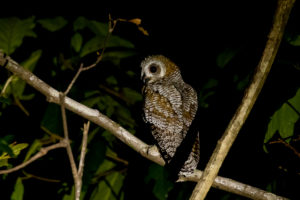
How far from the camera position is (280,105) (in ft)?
6.57

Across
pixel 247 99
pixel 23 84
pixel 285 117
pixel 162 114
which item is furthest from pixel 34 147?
pixel 285 117

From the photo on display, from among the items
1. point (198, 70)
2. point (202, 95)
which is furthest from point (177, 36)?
point (202, 95)

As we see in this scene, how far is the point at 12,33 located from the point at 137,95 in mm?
1296

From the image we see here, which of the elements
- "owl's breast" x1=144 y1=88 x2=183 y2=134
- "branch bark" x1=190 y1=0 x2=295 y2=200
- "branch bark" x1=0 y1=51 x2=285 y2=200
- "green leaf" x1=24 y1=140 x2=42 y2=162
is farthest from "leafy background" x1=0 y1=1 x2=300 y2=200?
"branch bark" x1=190 y1=0 x2=295 y2=200

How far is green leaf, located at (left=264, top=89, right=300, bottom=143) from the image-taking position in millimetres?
2012

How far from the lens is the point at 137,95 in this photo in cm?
328

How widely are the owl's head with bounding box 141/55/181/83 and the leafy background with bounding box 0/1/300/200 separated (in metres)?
0.18

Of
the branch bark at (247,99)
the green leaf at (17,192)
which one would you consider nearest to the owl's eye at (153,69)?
the green leaf at (17,192)

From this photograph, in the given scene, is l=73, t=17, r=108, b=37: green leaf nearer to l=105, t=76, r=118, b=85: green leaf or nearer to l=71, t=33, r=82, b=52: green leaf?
l=71, t=33, r=82, b=52: green leaf

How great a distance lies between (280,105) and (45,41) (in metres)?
2.31

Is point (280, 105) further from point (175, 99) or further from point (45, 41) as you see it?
point (45, 41)

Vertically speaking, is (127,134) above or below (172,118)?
below

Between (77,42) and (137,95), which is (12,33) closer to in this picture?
(77,42)

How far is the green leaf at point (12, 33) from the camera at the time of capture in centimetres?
268
